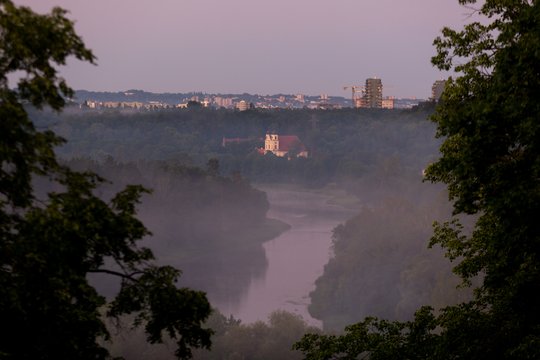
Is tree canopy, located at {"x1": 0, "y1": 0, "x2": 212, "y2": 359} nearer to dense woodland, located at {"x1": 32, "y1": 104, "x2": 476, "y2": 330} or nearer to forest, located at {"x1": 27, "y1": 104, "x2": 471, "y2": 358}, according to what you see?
forest, located at {"x1": 27, "y1": 104, "x2": 471, "y2": 358}

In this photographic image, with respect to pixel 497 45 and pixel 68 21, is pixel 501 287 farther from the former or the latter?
pixel 68 21

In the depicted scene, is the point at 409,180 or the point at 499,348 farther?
the point at 409,180

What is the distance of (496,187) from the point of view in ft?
45.9

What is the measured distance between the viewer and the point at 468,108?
14531 mm

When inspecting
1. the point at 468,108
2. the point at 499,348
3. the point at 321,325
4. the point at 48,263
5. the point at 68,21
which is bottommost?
the point at 321,325

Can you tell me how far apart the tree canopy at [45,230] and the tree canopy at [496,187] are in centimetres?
600

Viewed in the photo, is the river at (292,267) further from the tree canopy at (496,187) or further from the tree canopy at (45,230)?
the tree canopy at (45,230)

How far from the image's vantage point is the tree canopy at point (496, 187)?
43.5ft

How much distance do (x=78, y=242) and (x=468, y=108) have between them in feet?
27.0

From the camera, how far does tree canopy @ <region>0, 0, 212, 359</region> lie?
10461mm

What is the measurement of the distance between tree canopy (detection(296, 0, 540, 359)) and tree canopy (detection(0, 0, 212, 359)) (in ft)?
19.7

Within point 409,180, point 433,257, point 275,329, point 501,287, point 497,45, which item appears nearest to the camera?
point 501,287

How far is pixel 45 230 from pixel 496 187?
8.56 m

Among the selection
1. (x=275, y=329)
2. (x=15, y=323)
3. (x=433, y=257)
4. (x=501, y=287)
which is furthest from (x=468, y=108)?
(x=433, y=257)
